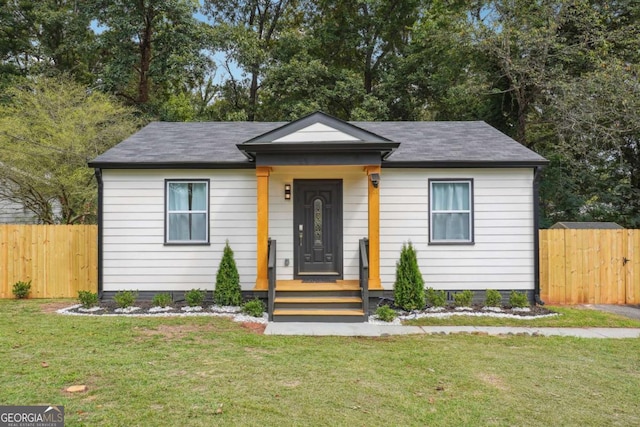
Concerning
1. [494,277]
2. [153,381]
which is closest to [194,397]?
[153,381]

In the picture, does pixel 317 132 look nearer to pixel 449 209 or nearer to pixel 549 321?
pixel 449 209

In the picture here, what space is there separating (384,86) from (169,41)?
31.6ft

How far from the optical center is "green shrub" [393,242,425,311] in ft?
24.0

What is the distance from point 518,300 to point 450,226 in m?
1.92

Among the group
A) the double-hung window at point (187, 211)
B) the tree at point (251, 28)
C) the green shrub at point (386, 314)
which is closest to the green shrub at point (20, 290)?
A: the double-hung window at point (187, 211)

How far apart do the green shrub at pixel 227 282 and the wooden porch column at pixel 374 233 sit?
8.68 feet

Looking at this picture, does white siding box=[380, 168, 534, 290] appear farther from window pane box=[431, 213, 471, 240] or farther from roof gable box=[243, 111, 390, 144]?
roof gable box=[243, 111, 390, 144]

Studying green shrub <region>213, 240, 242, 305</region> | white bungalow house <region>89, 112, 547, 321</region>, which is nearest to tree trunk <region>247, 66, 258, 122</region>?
white bungalow house <region>89, 112, 547, 321</region>

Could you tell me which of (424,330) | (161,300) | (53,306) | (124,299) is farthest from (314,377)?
(53,306)

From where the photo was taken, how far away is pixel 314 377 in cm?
406

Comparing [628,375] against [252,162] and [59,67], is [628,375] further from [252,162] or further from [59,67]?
[59,67]

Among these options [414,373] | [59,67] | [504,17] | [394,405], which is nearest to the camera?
[394,405]

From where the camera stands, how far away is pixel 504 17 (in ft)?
44.5

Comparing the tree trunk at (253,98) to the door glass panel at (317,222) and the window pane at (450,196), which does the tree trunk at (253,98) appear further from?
the window pane at (450,196)
